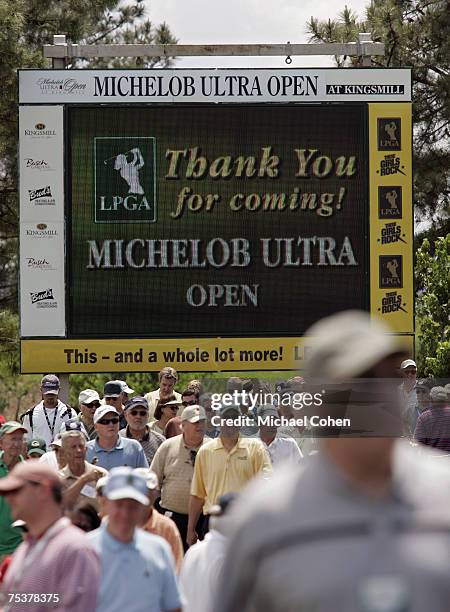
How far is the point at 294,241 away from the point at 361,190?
990mm

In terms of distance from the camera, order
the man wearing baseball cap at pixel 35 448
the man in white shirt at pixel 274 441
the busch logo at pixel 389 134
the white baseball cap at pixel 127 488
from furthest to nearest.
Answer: the busch logo at pixel 389 134 < the man wearing baseball cap at pixel 35 448 < the man in white shirt at pixel 274 441 < the white baseball cap at pixel 127 488

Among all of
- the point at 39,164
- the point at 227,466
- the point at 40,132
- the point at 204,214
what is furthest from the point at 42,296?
the point at 227,466

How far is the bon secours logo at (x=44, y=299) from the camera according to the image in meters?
15.4

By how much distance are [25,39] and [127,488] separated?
24.3 metres

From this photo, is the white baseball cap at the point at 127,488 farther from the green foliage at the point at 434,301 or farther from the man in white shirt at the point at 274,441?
the green foliage at the point at 434,301

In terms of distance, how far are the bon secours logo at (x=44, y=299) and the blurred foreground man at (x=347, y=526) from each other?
12.9 meters

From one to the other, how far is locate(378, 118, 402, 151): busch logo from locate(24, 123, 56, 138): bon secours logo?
368 cm

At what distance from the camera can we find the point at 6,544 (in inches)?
314

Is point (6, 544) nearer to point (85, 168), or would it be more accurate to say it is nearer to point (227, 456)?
point (227, 456)

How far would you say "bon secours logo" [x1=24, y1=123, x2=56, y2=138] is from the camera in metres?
15.6

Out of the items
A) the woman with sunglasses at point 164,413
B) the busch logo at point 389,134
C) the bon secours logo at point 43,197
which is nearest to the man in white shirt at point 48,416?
the woman with sunglasses at point 164,413

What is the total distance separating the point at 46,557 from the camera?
4949 millimetres

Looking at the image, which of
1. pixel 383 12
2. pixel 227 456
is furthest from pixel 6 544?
pixel 383 12

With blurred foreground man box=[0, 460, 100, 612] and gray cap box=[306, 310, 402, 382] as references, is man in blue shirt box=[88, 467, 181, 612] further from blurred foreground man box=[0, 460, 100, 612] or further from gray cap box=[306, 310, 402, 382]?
gray cap box=[306, 310, 402, 382]
